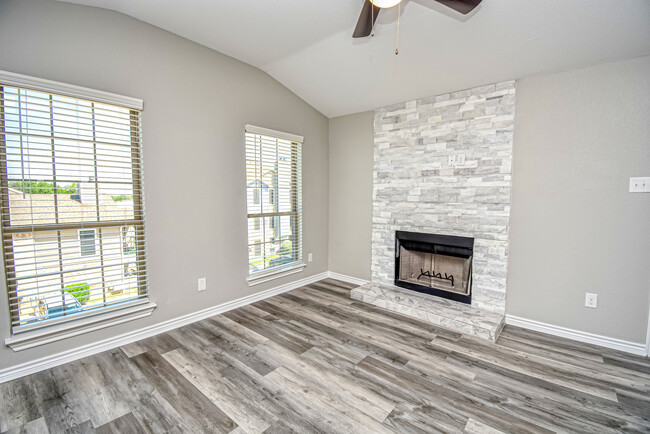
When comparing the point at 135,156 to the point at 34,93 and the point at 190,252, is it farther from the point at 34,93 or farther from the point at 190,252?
the point at 190,252

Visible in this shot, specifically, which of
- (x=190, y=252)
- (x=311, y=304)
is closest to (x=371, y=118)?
(x=311, y=304)

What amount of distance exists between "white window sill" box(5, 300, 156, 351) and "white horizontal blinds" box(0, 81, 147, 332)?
0.06 m

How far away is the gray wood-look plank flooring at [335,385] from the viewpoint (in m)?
1.67

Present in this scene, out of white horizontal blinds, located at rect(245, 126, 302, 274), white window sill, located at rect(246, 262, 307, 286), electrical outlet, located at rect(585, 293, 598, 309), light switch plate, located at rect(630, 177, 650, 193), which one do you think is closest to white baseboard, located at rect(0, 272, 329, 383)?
white window sill, located at rect(246, 262, 307, 286)

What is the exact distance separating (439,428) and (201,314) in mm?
2420

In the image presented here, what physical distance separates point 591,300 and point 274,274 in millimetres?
3323

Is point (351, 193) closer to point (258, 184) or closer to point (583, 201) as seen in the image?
point (258, 184)

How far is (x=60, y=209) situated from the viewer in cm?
213

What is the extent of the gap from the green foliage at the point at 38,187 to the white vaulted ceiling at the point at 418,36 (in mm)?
1401

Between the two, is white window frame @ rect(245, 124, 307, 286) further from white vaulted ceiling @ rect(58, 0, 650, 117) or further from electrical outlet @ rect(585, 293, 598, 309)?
electrical outlet @ rect(585, 293, 598, 309)

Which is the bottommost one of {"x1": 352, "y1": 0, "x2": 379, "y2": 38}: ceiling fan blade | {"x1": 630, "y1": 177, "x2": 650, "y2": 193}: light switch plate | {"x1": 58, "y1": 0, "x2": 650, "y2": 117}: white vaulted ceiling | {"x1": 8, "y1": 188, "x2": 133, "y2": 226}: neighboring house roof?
{"x1": 8, "y1": 188, "x2": 133, "y2": 226}: neighboring house roof

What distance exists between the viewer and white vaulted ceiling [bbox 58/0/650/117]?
2105mm

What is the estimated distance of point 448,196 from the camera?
10.7 ft

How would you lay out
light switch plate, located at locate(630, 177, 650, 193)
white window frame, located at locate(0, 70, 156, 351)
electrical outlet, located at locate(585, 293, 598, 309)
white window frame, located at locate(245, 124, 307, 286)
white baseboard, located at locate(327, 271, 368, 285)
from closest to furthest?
1. white window frame, located at locate(0, 70, 156, 351)
2. light switch plate, located at locate(630, 177, 650, 193)
3. electrical outlet, located at locate(585, 293, 598, 309)
4. white window frame, located at locate(245, 124, 307, 286)
5. white baseboard, located at locate(327, 271, 368, 285)
